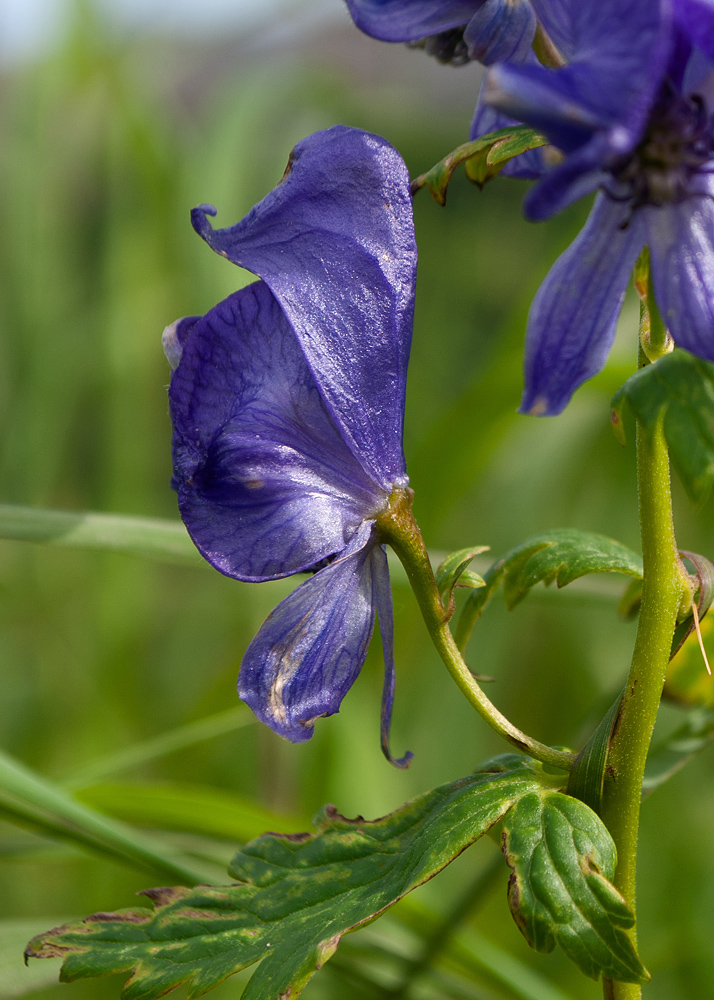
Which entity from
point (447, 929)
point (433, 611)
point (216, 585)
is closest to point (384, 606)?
point (433, 611)

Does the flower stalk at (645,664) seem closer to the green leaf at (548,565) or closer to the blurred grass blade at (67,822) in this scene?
the green leaf at (548,565)

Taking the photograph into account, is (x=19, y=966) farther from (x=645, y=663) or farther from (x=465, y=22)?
(x=465, y=22)

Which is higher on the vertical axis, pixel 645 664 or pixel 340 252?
pixel 340 252

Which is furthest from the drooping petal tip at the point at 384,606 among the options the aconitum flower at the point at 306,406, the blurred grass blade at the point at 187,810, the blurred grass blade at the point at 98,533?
the blurred grass blade at the point at 187,810

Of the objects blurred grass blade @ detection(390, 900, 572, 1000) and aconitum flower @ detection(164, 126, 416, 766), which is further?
blurred grass blade @ detection(390, 900, 572, 1000)

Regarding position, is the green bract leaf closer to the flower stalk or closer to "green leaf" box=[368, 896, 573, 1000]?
the flower stalk

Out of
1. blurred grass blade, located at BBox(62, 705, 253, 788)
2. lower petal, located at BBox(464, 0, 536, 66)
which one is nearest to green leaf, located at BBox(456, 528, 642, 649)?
lower petal, located at BBox(464, 0, 536, 66)

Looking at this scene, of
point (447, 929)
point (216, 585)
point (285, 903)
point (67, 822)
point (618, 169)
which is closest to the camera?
point (618, 169)
